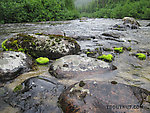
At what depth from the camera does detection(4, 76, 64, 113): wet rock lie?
5.92 feet

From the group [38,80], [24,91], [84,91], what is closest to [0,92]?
[24,91]

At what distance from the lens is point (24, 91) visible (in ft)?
7.13

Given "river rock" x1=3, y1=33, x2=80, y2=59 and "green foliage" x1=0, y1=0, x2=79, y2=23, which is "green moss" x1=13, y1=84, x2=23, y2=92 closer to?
"river rock" x1=3, y1=33, x2=80, y2=59

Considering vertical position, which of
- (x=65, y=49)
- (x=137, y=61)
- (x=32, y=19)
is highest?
(x=32, y=19)

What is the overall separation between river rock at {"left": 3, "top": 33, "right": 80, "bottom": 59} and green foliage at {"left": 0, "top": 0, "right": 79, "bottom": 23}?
12.5 metres

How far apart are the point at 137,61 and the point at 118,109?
8.50 feet

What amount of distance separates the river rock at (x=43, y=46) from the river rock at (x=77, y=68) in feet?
2.46

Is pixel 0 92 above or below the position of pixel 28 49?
below

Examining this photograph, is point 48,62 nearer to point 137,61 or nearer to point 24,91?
point 24,91

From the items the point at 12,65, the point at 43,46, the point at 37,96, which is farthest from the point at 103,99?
the point at 43,46

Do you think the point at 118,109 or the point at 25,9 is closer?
the point at 118,109

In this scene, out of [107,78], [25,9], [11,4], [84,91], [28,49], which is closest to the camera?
[84,91]

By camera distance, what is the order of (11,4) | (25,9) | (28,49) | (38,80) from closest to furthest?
(38,80) → (28,49) → (11,4) → (25,9)

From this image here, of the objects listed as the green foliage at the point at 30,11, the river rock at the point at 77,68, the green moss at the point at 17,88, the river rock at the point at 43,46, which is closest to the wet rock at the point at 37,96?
the green moss at the point at 17,88
